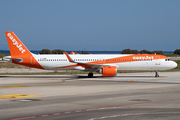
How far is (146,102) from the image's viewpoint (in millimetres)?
18828

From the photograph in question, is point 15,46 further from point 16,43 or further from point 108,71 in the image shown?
point 108,71

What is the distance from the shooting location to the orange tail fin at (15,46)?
42769 mm

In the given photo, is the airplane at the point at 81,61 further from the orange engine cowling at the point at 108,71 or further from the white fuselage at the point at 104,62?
the orange engine cowling at the point at 108,71

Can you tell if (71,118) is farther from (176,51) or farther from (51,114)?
(176,51)

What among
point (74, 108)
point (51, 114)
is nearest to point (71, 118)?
point (51, 114)

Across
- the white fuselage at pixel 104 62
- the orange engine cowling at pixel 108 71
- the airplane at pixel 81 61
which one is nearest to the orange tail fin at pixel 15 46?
the airplane at pixel 81 61

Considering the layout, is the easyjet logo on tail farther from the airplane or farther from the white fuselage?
the white fuselage

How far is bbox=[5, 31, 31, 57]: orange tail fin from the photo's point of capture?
140 ft

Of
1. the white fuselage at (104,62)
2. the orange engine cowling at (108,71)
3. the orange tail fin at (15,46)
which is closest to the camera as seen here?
the orange engine cowling at (108,71)

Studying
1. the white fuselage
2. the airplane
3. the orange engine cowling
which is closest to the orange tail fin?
the airplane

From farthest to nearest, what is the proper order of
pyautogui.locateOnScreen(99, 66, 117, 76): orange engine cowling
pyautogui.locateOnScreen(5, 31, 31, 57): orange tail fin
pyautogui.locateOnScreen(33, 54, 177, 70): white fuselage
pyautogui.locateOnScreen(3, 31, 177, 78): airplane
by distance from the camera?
pyautogui.locateOnScreen(5, 31, 31, 57): orange tail fin → pyautogui.locateOnScreen(33, 54, 177, 70): white fuselage → pyautogui.locateOnScreen(3, 31, 177, 78): airplane → pyautogui.locateOnScreen(99, 66, 117, 76): orange engine cowling

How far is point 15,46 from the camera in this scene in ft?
140

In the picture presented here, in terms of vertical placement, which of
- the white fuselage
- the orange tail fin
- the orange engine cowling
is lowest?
the orange engine cowling

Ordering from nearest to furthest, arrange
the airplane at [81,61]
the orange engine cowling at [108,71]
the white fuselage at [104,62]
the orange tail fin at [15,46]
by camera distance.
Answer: the orange engine cowling at [108,71]
the airplane at [81,61]
the white fuselage at [104,62]
the orange tail fin at [15,46]
